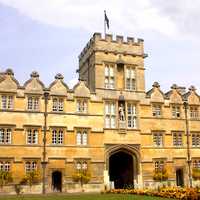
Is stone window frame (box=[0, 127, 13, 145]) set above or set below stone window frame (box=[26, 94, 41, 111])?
below

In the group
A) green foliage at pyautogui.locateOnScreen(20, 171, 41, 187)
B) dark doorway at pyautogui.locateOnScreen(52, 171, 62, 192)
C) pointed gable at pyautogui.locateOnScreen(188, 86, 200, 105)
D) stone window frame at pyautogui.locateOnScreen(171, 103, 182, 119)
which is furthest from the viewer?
pointed gable at pyautogui.locateOnScreen(188, 86, 200, 105)

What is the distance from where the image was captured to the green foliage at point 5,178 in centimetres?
3127

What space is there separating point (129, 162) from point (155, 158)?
2761 mm

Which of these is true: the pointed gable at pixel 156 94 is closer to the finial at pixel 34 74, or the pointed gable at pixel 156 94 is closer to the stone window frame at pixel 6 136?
the finial at pixel 34 74

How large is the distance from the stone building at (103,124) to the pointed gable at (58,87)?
0.32ft

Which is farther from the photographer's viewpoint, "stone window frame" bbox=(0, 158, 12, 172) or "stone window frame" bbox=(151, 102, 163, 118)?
"stone window frame" bbox=(151, 102, 163, 118)

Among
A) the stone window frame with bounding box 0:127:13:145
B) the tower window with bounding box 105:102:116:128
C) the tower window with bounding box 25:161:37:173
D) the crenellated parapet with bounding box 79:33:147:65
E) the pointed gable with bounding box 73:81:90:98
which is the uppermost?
the crenellated parapet with bounding box 79:33:147:65

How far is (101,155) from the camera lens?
35219mm

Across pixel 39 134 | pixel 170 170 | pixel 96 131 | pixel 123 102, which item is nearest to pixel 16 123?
pixel 39 134

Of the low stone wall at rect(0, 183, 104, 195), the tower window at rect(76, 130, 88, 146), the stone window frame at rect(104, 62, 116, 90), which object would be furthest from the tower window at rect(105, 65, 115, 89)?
the low stone wall at rect(0, 183, 104, 195)

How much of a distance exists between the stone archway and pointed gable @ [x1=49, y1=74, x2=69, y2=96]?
283 inches

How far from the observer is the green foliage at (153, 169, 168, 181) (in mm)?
36594

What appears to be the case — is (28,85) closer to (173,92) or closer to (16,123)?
(16,123)

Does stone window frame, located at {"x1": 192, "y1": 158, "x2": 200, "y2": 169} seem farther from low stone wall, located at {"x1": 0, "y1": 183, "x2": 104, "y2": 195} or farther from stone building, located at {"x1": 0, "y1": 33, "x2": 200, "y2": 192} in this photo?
low stone wall, located at {"x1": 0, "y1": 183, "x2": 104, "y2": 195}
